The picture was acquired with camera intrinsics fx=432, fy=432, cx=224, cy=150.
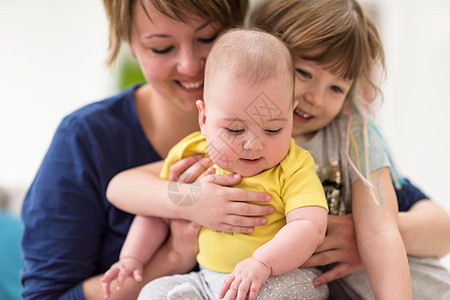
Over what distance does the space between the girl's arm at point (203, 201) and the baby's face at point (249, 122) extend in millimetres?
60

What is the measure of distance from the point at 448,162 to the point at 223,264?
258 centimetres

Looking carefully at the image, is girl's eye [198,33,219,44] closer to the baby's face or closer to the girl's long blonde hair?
the girl's long blonde hair

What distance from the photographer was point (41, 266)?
1.07 metres

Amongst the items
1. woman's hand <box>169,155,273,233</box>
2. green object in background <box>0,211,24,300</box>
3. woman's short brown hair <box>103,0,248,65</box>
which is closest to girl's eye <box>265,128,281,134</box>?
woman's hand <box>169,155,273,233</box>

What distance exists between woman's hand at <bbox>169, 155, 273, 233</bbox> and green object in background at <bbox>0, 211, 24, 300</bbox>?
112cm

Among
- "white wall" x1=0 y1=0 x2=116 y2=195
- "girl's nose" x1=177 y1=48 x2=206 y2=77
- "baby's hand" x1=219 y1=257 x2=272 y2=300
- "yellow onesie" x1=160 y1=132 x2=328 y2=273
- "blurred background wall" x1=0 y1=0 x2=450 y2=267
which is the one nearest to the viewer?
"baby's hand" x1=219 y1=257 x2=272 y2=300

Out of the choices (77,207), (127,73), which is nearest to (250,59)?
(77,207)

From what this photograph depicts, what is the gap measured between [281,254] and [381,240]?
0.28 m

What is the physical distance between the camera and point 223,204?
2.79 ft

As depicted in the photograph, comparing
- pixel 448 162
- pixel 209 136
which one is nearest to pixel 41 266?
pixel 209 136

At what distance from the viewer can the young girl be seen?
0.94m

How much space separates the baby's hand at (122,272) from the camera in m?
0.94

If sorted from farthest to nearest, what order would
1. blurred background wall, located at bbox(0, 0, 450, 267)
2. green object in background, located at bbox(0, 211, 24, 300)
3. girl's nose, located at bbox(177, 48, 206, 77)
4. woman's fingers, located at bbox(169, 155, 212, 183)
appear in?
blurred background wall, located at bbox(0, 0, 450, 267) → green object in background, located at bbox(0, 211, 24, 300) → girl's nose, located at bbox(177, 48, 206, 77) → woman's fingers, located at bbox(169, 155, 212, 183)

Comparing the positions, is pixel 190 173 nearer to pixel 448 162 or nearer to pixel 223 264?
pixel 223 264
